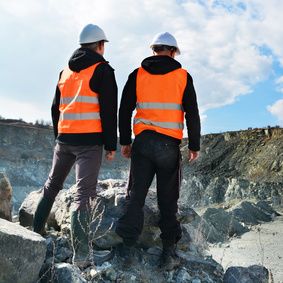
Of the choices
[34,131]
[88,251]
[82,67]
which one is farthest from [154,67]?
[34,131]

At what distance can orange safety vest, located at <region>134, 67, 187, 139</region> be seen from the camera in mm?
4410

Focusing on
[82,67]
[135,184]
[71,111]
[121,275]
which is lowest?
[121,275]

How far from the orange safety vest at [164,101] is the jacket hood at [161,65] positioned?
0.04 metres

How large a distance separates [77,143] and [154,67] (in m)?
1.04

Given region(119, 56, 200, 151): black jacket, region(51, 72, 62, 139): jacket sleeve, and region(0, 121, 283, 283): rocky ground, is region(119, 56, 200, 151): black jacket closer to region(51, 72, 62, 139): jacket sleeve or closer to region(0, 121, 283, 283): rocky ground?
region(51, 72, 62, 139): jacket sleeve

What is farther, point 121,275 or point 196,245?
point 196,245

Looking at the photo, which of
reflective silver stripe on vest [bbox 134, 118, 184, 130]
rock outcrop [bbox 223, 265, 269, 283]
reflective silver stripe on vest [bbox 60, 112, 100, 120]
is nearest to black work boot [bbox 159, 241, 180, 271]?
rock outcrop [bbox 223, 265, 269, 283]

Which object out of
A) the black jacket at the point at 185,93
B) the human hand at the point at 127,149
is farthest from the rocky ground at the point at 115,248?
the black jacket at the point at 185,93

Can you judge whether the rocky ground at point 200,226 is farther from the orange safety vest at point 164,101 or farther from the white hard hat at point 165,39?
the white hard hat at point 165,39

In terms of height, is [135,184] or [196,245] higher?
[135,184]

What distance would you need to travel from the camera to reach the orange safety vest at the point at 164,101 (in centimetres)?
441

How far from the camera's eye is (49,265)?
424 cm

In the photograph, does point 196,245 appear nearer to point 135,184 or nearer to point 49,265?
point 135,184

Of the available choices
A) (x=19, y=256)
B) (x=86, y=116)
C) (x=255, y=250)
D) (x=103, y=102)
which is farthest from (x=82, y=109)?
(x=255, y=250)
